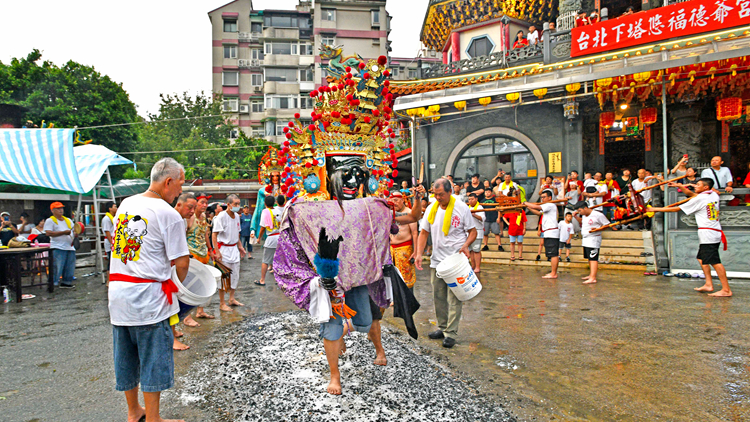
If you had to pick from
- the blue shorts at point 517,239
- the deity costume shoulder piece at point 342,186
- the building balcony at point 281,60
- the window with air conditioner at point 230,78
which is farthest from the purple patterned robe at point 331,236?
the window with air conditioner at point 230,78

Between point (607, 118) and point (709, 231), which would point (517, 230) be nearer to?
point (709, 231)

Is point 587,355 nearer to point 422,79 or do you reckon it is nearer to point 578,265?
point 578,265

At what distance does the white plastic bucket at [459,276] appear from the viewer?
4.49 metres

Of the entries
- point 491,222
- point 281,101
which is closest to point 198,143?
point 281,101

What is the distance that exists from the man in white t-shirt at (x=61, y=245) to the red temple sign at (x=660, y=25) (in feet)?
45.4

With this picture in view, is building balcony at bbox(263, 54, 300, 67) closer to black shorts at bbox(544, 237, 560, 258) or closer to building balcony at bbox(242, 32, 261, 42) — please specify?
building balcony at bbox(242, 32, 261, 42)

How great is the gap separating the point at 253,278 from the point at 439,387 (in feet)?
24.0

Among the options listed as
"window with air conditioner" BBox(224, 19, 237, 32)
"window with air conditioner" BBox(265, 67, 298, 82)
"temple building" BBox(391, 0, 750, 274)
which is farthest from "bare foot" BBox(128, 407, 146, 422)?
"window with air conditioner" BBox(224, 19, 237, 32)

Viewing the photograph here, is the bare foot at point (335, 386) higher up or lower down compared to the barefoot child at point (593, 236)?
lower down

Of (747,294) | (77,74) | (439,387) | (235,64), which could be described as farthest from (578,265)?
(235,64)

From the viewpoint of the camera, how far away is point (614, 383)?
3562 millimetres

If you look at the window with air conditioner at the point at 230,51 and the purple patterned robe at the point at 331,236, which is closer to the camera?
the purple patterned robe at the point at 331,236

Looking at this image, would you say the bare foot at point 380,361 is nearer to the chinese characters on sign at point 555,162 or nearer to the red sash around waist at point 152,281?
the red sash around waist at point 152,281

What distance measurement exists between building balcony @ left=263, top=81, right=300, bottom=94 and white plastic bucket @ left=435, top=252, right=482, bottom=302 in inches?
1328
